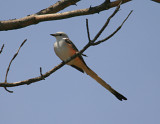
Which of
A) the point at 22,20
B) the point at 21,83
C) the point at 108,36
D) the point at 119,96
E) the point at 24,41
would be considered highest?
the point at 22,20

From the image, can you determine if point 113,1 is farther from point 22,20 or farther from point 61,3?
point 22,20

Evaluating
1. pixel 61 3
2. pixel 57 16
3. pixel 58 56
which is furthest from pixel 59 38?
pixel 57 16

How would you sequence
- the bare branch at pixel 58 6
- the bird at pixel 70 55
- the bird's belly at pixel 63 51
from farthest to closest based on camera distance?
the bird's belly at pixel 63 51
the bird at pixel 70 55
the bare branch at pixel 58 6

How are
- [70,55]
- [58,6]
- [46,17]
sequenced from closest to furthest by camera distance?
A: 1. [46,17]
2. [58,6]
3. [70,55]

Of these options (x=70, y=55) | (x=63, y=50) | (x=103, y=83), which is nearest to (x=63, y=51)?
(x=63, y=50)

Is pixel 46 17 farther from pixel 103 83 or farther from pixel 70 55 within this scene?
pixel 103 83

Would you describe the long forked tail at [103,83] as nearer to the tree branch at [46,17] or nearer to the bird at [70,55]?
the bird at [70,55]

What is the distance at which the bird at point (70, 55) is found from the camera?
4.14 m

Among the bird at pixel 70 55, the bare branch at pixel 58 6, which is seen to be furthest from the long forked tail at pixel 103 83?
the bare branch at pixel 58 6

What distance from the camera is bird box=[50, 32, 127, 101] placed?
4137 mm

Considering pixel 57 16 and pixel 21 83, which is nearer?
pixel 21 83

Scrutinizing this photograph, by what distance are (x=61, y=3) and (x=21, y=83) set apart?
1.31 metres

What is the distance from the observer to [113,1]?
3.35 m

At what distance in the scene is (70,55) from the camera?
4504 mm
